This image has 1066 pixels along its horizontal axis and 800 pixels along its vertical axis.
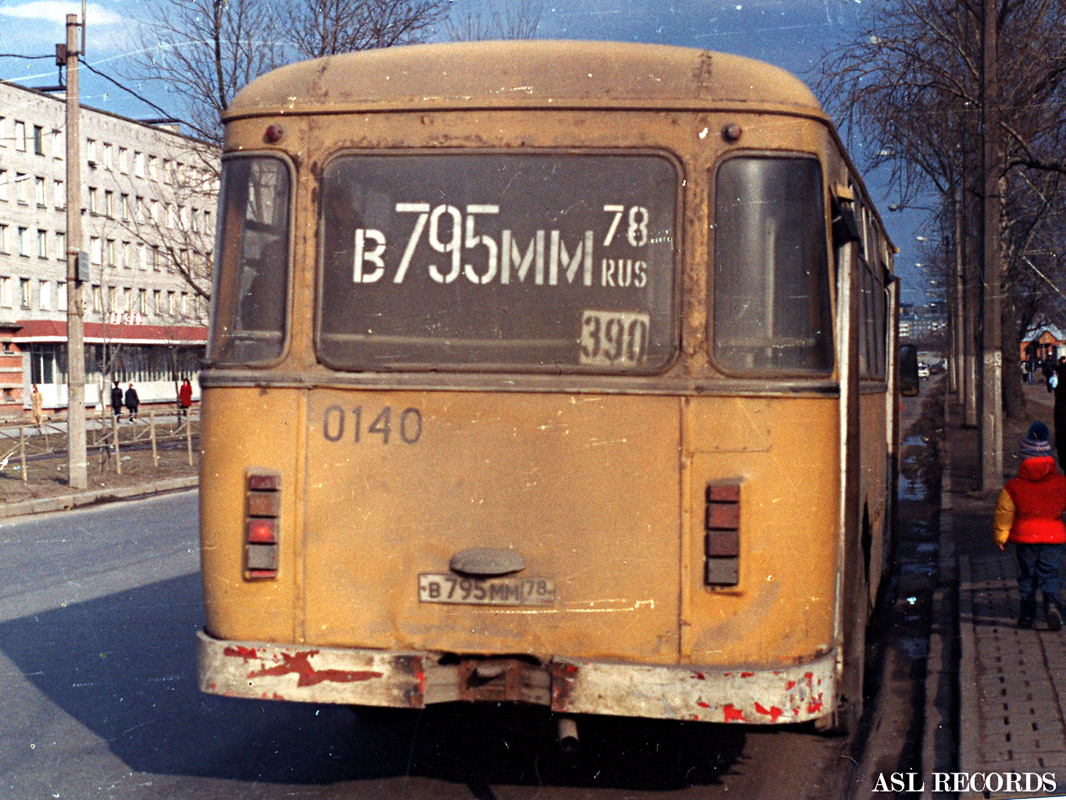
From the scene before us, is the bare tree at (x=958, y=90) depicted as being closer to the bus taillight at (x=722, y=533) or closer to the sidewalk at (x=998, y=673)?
the sidewalk at (x=998, y=673)

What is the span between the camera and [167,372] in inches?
2837

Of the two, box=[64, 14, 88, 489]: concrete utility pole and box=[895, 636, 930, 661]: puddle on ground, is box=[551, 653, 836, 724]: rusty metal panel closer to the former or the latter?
box=[895, 636, 930, 661]: puddle on ground

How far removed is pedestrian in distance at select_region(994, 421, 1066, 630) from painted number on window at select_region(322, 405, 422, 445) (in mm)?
5232

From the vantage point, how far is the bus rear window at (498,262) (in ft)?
16.7

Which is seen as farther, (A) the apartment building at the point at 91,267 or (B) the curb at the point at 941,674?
(A) the apartment building at the point at 91,267

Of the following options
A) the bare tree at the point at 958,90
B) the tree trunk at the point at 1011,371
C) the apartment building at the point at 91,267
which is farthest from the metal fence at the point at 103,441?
the tree trunk at the point at 1011,371

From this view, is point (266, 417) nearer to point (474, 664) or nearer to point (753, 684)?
point (474, 664)

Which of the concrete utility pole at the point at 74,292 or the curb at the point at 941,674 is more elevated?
the concrete utility pole at the point at 74,292

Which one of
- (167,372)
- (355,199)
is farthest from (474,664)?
(167,372)

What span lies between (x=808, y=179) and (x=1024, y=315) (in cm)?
6252

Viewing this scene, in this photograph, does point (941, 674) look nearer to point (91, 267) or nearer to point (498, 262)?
point (498, 262)

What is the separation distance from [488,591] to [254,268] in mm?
1588

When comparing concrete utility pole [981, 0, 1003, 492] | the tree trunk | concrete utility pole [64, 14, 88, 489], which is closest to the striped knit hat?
concrete utility pole [981, 0, 1003, 492]

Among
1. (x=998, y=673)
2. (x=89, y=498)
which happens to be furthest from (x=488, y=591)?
(x=89, y=498)
